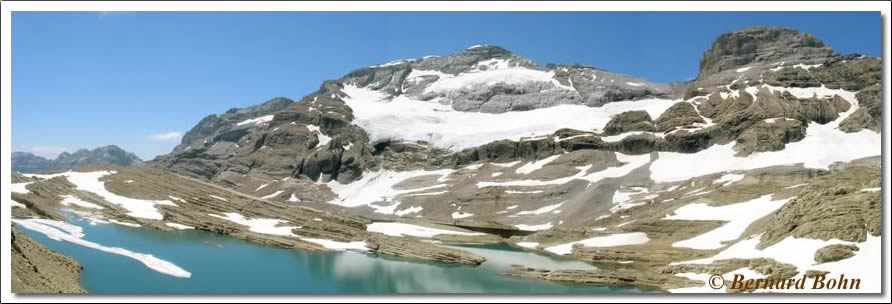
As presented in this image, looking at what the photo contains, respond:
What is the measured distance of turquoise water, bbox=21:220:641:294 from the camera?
144 feet

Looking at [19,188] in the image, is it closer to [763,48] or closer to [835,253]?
[835,253]

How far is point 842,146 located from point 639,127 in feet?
149

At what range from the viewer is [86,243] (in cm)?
5447

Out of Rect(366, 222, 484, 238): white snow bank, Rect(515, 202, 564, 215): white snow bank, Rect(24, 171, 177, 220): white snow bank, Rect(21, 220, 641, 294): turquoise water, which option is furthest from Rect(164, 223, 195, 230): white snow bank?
Rect(515, 202, 564, 215): white snow bank

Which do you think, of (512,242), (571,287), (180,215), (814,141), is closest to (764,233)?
(571,287)

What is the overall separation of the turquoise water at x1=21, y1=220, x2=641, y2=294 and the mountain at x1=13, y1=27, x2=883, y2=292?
3661 millimetres

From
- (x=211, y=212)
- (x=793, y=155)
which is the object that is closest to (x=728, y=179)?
(x=793, y=155)

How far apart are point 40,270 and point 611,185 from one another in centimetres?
9719

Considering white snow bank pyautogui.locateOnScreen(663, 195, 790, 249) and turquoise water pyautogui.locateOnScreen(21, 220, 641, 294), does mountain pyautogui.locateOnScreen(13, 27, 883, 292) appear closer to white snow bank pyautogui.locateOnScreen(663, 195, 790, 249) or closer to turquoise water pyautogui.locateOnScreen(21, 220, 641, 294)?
white snow bank pyautogui.locateOnScreen(663, 195, 790, 249)

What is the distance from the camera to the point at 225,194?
94625mm

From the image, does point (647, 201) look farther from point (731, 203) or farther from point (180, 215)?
point (180, 215)

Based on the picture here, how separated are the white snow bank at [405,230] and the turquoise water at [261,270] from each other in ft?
75.7

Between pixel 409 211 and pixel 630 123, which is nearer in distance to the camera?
pixel 409 211

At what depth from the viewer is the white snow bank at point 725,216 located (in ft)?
229
